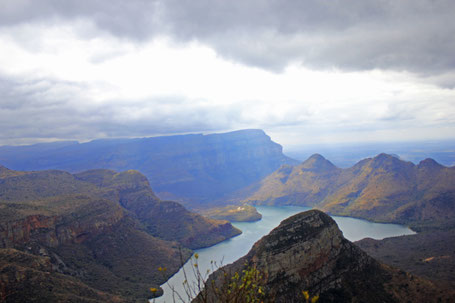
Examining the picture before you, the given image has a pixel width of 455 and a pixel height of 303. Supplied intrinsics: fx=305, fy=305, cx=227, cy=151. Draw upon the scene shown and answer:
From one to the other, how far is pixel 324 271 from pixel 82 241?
6329 cm

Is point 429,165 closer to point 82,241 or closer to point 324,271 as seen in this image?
point 324,271

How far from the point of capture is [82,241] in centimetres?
8006

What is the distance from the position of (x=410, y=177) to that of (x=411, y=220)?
161ft

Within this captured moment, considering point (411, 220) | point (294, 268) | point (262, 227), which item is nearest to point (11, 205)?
point (294, 268)

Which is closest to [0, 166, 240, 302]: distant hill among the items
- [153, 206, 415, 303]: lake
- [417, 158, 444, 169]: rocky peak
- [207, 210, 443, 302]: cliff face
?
[153, 206, 415, 303]: lake

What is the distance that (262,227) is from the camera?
14600 centimetres

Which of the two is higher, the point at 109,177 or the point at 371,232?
the point at 109,177

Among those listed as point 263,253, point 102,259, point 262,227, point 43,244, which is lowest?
point 262,227

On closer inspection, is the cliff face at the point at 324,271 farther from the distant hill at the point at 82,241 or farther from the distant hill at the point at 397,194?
the distant hill at the point at 397,194

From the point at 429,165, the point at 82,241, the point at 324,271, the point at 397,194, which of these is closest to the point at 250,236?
the point at 82,241

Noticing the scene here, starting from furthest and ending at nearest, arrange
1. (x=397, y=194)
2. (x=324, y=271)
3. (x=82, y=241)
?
(x=397, y=194) < (x=82, y=241) < (x=324, y=271)

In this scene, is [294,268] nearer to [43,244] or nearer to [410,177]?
[43,244]

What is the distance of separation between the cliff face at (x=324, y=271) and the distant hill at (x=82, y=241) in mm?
17198

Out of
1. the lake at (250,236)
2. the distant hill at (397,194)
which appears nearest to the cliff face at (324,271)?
the lake at (250,236)
